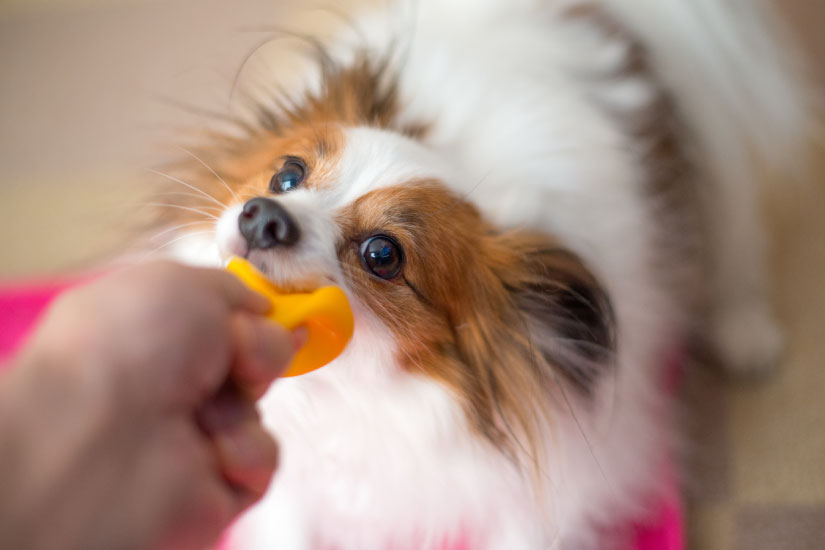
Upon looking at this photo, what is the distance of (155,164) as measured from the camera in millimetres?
1842

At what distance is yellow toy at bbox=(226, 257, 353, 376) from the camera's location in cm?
89

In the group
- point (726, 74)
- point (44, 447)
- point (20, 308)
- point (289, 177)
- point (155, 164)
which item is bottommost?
point (20, 308)

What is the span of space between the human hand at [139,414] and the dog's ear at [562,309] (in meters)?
0.52

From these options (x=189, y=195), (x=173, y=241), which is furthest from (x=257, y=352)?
(x=189, y=195)

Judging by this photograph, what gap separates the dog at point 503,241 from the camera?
3.61ft

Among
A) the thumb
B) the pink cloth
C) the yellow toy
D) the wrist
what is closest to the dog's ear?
the yellow toy

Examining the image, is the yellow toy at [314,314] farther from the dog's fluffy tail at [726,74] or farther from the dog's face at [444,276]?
the dog's fluffy tail at [726,74]

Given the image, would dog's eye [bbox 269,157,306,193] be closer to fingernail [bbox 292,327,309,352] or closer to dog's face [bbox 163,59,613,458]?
dog's face [bbox 163,59,613,458]

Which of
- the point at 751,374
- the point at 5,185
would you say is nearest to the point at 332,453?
the point at 751,374

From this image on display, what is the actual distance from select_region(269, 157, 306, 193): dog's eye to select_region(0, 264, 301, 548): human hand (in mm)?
428

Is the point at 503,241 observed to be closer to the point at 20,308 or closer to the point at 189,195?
the point at 189,195

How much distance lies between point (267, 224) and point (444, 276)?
31 centimetres

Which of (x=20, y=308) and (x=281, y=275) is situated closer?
(x=281, y=275)

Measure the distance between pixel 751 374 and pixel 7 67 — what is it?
103 inches
